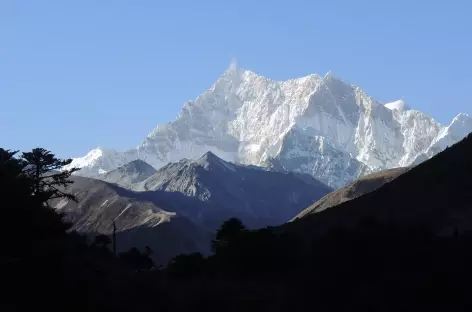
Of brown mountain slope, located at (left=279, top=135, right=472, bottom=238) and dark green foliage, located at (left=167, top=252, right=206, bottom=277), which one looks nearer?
dark green foliage, located at (left=167, top=252, right=206, bottom=277)

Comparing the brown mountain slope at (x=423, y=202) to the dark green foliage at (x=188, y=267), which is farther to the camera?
the brown mountain slope at (x=423, y=202)

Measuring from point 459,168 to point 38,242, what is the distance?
300 feet

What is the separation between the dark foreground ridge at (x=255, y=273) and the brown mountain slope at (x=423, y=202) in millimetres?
9764

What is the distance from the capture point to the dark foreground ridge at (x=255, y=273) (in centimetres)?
6378

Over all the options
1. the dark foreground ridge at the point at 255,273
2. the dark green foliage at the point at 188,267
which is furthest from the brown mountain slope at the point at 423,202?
the dark green foliage at the point at 188,267

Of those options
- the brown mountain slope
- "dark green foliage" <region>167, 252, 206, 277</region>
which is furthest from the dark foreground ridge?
the brown mountain slope

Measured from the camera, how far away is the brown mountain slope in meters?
122

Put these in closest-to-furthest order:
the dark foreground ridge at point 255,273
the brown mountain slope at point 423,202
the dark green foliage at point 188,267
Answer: the dark foreground ridge at point 255,273, the dark green foliage at point 188,267, the brown mountain slope at point 423,202

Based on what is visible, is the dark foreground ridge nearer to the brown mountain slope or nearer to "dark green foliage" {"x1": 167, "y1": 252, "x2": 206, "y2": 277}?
"dark green foliage" {"x1": 167, "y1": 252, "x2": 206, "y2": 277}

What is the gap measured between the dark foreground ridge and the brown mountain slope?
32.0 ft

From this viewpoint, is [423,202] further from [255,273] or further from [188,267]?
[255,273]

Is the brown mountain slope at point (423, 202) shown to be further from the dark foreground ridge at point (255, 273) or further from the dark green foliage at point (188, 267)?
the dark green foliage at point (188, 267)

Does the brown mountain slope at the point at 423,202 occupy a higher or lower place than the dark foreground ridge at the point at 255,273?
higher

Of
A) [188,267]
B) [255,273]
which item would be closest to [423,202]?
[188,267]
